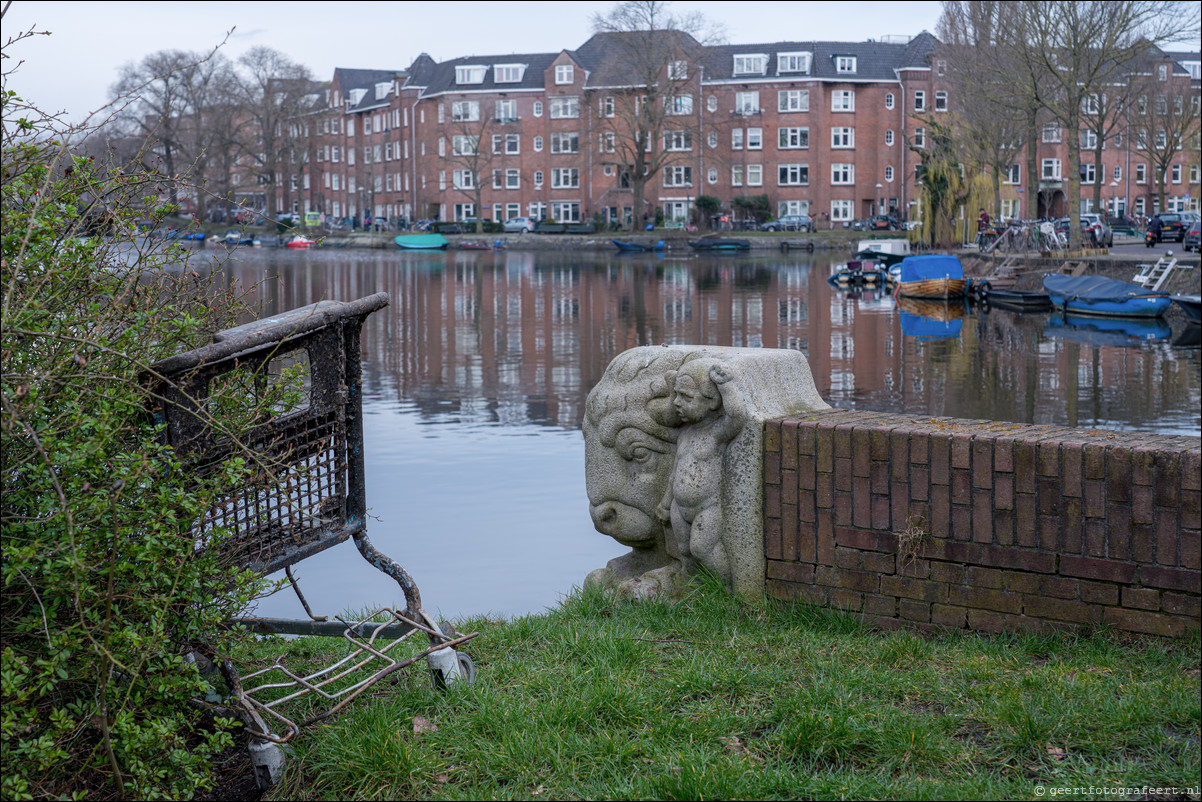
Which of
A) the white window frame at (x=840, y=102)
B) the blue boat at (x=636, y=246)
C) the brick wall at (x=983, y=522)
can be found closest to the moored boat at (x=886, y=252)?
the blue boat at (x=636, y=246)

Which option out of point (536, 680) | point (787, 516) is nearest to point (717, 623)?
point (787, 516)

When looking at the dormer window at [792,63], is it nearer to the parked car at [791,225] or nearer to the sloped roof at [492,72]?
the parked car at [791,225]

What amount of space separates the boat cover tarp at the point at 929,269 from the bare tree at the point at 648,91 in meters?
36.7

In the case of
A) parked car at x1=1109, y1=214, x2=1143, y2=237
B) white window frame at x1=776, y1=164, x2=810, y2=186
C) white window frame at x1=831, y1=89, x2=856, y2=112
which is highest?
white window frame at x1=831, y1=89, x2=856, y2=112

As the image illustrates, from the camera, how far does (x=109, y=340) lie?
3342 mm

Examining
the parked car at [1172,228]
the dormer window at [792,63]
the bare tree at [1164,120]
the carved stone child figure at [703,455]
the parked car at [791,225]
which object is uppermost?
the dormer window at [792,63]

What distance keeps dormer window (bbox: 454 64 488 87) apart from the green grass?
8238 centimetres

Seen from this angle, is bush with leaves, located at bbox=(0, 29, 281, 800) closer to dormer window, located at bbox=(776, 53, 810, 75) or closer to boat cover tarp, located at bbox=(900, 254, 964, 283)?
boat cover tarp, located at bbox=(900, 254, 964, 283)

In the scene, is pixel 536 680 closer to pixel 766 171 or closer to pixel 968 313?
pixel 968 313

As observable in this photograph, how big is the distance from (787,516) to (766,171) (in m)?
75.2

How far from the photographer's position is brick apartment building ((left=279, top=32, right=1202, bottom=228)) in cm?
7644

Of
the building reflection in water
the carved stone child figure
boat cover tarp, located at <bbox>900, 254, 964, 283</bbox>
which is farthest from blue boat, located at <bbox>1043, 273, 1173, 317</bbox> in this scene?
the carved stone child figure

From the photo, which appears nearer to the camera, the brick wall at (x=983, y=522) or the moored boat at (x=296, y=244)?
the brick wall at (x=983, y=522)

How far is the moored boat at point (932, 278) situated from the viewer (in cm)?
3550
